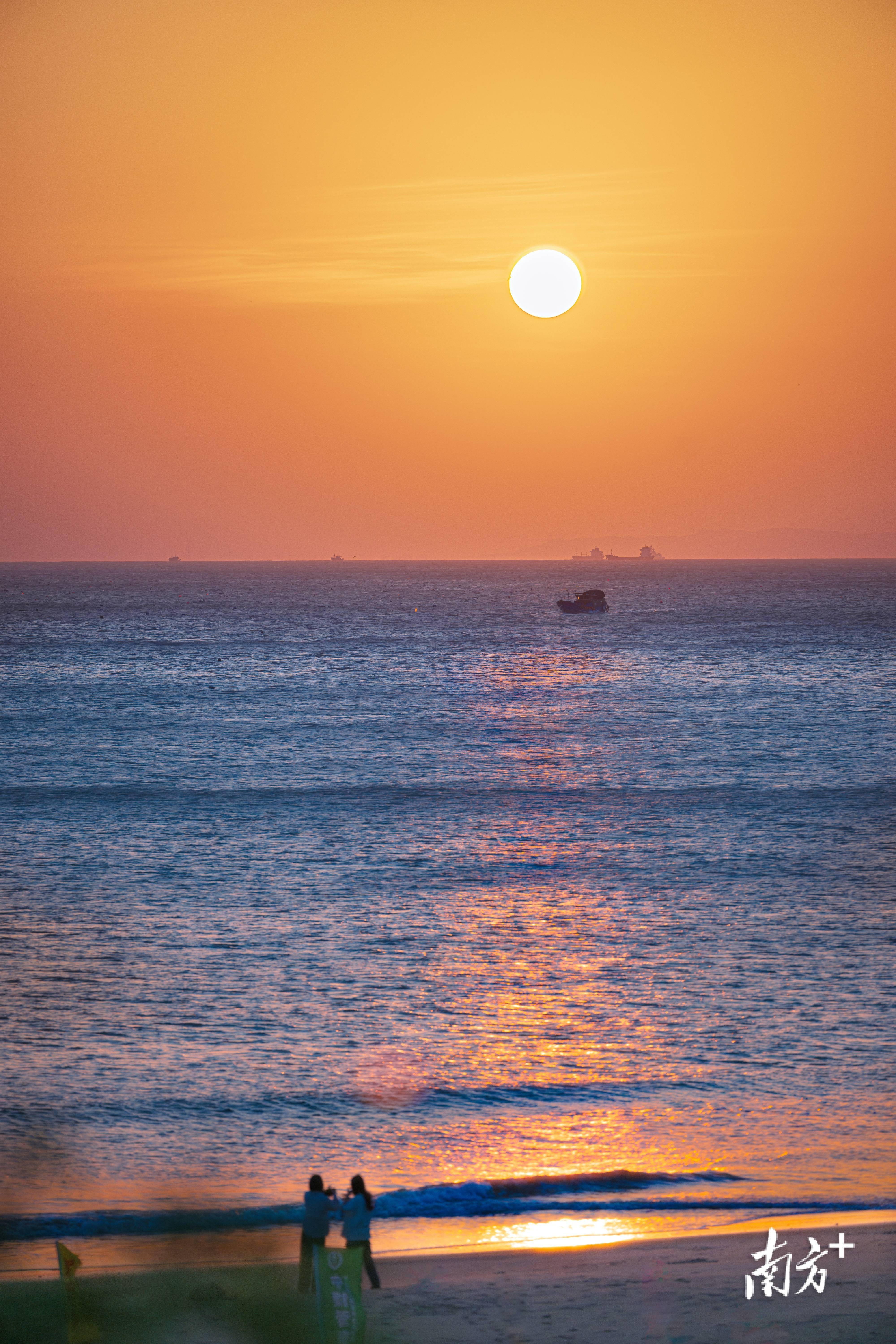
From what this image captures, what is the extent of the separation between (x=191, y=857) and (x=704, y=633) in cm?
13454

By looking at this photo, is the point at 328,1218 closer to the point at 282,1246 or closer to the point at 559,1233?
the point at 282,1246

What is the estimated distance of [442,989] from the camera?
1143 inches

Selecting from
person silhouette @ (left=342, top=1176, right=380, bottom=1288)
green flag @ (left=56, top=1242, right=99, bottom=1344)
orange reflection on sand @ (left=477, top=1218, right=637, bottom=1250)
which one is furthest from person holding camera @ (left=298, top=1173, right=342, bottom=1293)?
orange reflection on sand @ (left=477, top=1218, right=637, bottom=1250)

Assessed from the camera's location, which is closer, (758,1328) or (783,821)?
(758,1328)

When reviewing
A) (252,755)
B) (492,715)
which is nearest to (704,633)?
(492,715)

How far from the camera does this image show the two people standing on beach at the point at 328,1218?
43.6 ft

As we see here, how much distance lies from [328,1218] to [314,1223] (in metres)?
0.16

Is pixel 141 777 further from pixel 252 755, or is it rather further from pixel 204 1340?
pixel 204 1340

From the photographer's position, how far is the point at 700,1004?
90.8ft

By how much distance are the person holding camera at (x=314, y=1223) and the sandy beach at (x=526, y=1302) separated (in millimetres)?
349

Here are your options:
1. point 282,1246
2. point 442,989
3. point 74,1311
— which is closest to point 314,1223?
point 74,1311

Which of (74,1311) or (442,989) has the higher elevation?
(74,1311)

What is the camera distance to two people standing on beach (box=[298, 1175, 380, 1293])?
523 inches

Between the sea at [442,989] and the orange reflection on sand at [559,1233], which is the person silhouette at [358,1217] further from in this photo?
the orange reflection on sand at [559,1233]
